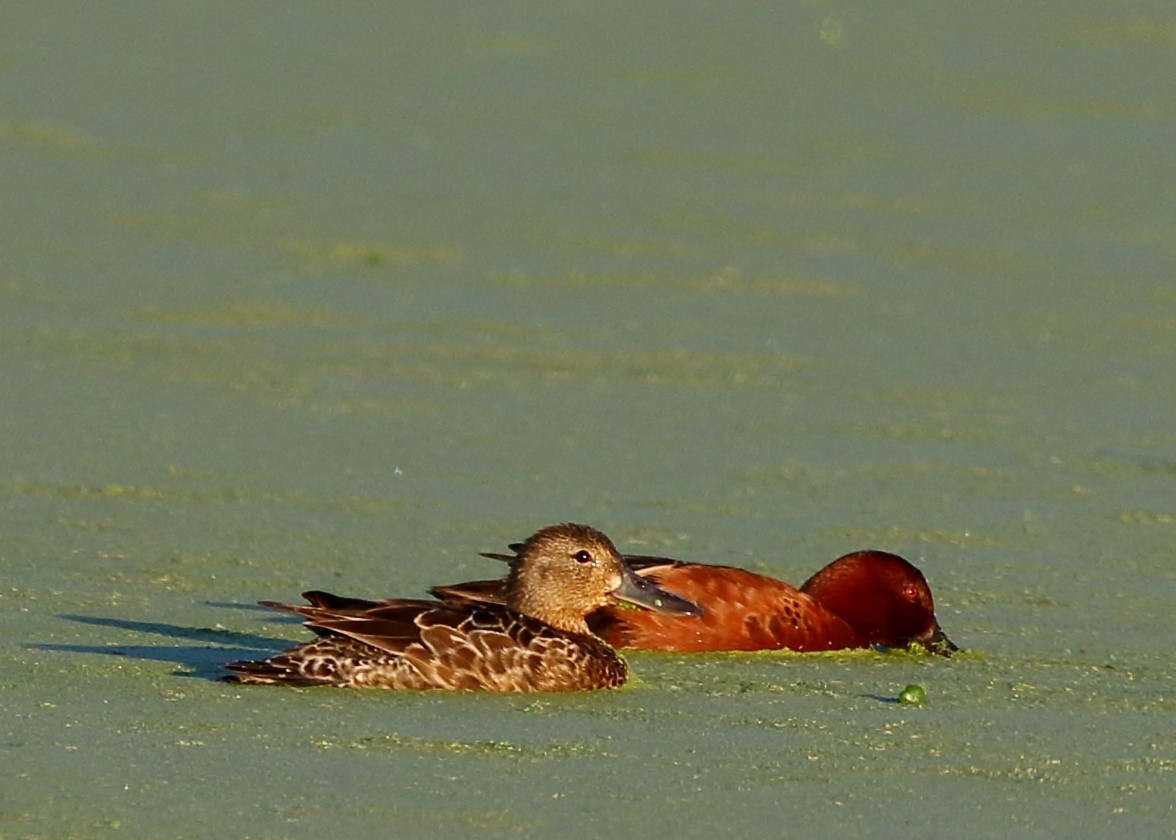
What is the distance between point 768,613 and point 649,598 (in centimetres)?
42

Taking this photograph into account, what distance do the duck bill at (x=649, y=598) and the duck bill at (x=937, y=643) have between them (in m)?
0.73

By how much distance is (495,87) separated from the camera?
15305mm

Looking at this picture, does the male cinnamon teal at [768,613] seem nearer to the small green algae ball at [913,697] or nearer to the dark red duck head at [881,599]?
the dark red duck head at [881,599]

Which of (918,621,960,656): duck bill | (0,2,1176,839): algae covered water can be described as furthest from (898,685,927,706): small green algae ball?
(918,621,960,656): duck bill

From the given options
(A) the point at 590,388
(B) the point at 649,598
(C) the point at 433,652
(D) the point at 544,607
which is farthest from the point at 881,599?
(A) the point at 590,388

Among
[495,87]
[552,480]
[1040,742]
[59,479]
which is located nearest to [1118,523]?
[552,480]

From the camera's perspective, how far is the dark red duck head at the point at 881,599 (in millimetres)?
7738

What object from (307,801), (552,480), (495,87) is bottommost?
(307,801)

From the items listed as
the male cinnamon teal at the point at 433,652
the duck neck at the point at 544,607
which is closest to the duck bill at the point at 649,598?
the duck neck at the point at 544,607

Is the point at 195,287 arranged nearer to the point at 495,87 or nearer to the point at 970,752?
the point at 495,87

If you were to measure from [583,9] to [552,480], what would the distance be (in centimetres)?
784

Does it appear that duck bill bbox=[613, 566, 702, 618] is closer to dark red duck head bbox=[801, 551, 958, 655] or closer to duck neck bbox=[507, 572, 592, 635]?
duck neck bbox=[507, 572, 592, 635]

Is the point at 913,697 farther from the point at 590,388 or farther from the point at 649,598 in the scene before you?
the point at 590,388

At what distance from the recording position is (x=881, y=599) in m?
7.84
